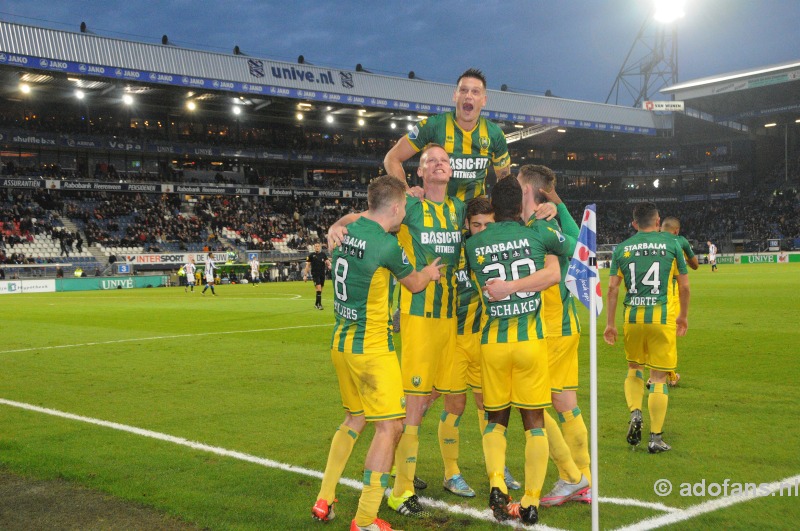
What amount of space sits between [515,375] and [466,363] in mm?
568

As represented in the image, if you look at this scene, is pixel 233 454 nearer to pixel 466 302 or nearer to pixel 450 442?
pixel 450 442

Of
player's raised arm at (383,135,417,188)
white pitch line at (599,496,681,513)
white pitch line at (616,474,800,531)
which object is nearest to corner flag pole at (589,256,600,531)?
white pitch line at (616,474,800,531)

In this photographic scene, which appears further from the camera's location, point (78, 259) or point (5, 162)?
point (5, 162)

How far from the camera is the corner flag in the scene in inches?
179

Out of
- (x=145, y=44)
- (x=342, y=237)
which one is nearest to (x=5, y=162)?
(x=145, y=44)

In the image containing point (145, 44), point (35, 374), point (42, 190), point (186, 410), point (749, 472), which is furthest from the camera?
point (42, 190)

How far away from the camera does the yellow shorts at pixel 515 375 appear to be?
477 centimetres

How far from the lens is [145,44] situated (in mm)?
42219

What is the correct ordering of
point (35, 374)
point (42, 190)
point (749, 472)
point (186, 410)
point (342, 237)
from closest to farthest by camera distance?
1. point (342, 237)
2. point (749, 472)
3. point (186, 410)
4. point (35, 374)
5. point (42, 190)

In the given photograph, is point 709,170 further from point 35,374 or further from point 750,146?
point 35,374

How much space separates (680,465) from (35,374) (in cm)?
989

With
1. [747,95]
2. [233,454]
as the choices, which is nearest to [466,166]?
[233,454]

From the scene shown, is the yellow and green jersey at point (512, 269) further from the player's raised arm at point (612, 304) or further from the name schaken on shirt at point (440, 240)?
the player's raised arm at point (612, 304)

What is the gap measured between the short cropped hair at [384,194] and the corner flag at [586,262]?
1.28 meters
